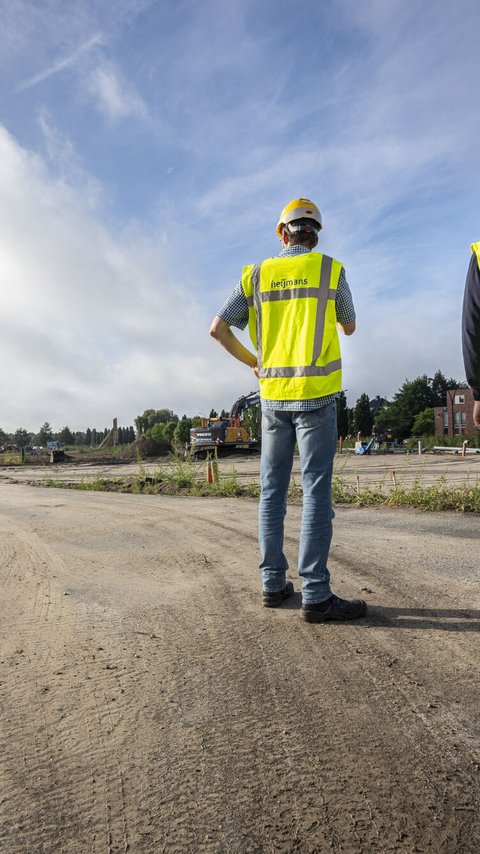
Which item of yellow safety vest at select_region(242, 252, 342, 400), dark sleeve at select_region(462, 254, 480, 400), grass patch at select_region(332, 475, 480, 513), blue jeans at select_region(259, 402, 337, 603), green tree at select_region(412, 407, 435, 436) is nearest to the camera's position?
dark sleeve at select_region(462, 254, 480, 400)

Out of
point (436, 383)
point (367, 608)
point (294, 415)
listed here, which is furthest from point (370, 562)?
point (436, 383)

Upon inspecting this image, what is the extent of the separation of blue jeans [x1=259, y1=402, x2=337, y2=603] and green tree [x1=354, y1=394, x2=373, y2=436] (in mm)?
72145

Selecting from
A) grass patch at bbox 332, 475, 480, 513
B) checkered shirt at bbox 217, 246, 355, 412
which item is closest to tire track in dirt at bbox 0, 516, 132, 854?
checkered shirt at bbox 217, 246, 355, 412

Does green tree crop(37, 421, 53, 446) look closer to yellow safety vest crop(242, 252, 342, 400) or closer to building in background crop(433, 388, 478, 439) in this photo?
building in background crop(433, 388, 478, 439)

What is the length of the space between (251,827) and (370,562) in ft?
7.81

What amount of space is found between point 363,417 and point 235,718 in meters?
74.3

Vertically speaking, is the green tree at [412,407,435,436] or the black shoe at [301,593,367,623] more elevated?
the green tree at [412,407,435,436]

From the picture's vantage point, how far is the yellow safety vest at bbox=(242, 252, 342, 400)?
108 inches

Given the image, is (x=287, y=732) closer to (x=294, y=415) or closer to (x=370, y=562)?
(x=294, y=415)

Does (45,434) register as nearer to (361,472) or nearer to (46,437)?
(46,437)

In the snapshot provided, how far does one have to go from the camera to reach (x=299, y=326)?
278 cm

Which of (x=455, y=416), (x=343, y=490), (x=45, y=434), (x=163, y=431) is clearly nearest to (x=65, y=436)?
(x=45, y=434)

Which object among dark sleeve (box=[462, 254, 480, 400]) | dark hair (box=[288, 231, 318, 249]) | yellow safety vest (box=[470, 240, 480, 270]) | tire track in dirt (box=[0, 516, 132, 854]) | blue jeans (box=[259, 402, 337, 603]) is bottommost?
tire track in dirt (box=[0, 516, 132, 854])

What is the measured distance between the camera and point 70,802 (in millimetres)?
1271
